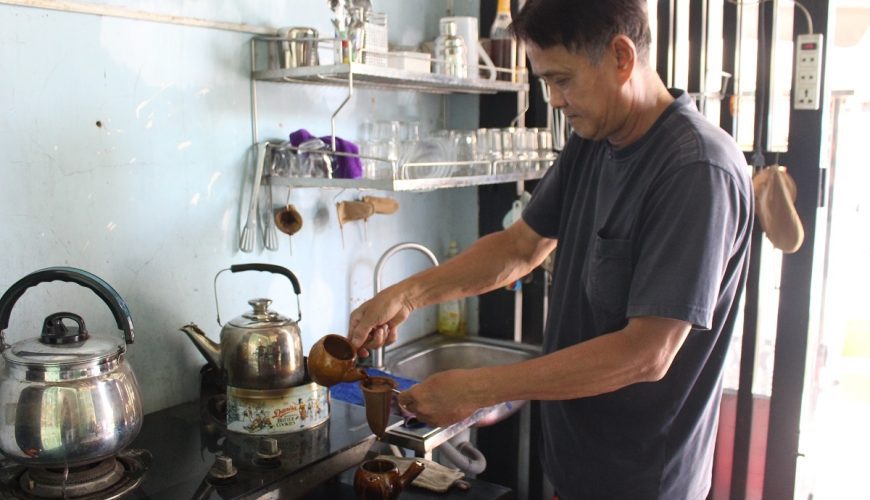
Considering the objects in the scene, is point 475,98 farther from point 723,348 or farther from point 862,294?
point 862,294

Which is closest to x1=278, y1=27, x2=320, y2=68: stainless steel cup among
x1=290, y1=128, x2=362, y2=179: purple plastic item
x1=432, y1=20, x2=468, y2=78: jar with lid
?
x1=290, y1=128, x2=362, y2=179: purple plastic item

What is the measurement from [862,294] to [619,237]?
3.63 meters

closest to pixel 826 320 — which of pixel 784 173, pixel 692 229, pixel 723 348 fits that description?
pixel 784 173

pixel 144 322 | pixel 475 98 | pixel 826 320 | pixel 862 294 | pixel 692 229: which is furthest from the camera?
pixel 862 294

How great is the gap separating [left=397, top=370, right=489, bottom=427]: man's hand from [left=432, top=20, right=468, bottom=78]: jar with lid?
111 cm

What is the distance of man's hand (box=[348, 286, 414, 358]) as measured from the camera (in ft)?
5.27

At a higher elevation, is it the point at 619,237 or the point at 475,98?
the point at 475,98

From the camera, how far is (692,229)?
1.20 meters

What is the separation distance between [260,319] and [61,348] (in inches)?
17.3

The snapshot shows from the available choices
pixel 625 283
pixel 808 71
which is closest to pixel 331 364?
pixel 625 283

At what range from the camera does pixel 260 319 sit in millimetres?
1623

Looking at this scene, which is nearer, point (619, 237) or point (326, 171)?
point (619, 237)

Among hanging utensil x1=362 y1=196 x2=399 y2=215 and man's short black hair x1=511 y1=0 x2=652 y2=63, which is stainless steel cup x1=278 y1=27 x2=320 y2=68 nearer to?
hanging utensil x1=362 y1=196 x2=399 y2=215

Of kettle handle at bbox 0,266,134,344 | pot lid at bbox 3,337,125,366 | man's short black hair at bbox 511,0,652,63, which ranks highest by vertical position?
man's short black hair at bbox 511,0,652,63
